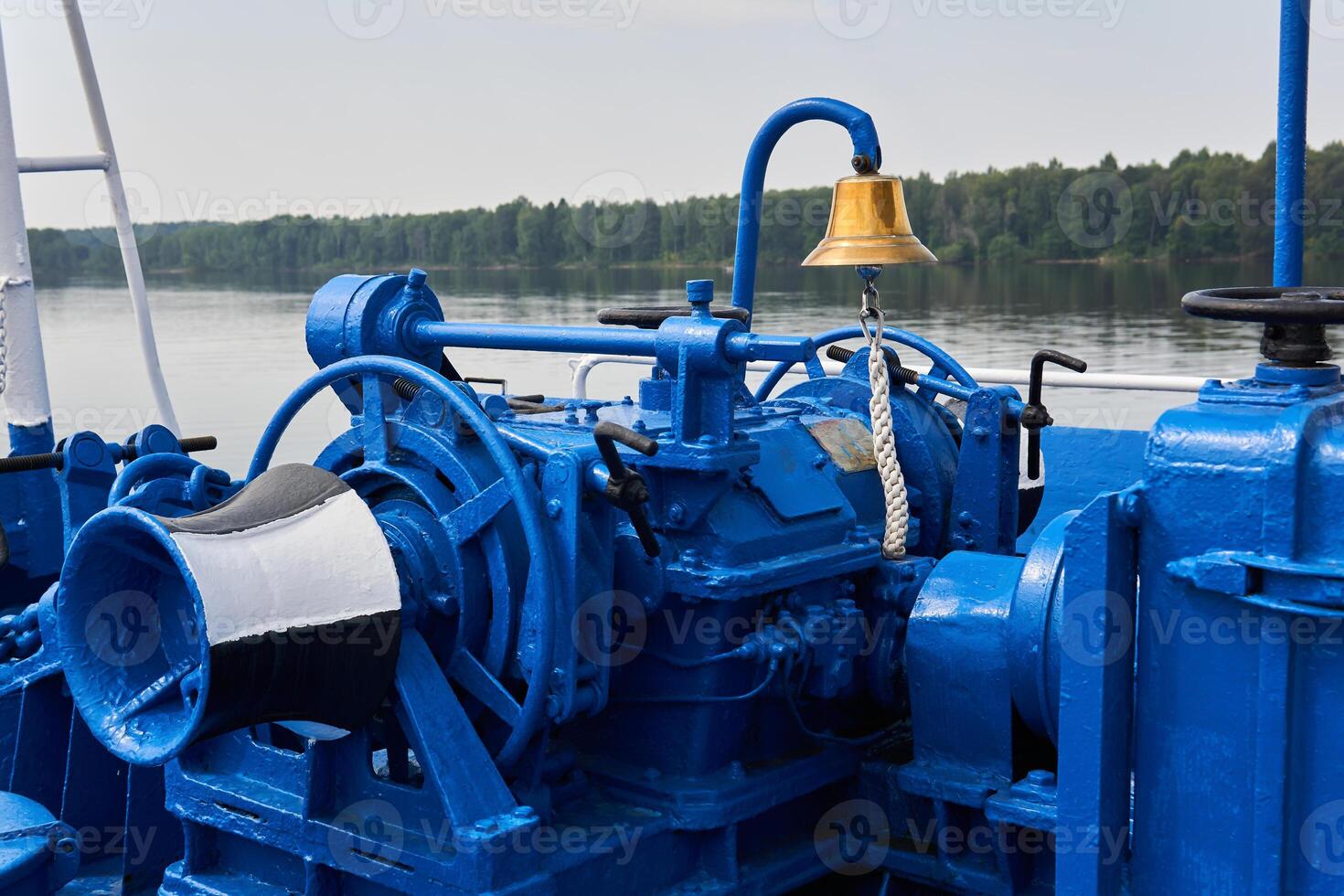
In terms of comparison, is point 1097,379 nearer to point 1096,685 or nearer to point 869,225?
point 869,225

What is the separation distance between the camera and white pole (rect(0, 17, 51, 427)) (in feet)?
19.4

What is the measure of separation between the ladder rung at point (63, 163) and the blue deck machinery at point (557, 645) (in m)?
3.04

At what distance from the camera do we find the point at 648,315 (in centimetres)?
377

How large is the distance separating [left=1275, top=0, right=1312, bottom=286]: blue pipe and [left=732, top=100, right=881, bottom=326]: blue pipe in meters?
1.62

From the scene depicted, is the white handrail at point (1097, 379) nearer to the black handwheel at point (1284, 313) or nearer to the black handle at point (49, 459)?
the black handle at point (49, 459)

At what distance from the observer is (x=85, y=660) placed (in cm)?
306

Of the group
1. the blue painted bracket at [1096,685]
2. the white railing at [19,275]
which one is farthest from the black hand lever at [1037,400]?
the white railing at [19,275]

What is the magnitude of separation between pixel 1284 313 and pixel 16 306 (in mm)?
5338

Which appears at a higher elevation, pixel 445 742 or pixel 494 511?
pixel 494 511

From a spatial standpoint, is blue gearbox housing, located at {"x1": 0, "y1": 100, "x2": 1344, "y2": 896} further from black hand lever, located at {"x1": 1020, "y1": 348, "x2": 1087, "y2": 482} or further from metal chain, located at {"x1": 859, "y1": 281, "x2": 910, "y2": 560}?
black hand lever, located at {"x1": 1020, "y1": 348, "x2": 1087, "y2": 482}

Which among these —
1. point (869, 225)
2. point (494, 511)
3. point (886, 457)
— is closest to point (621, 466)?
point (494, 511)

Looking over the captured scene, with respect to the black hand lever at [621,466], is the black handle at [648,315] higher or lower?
higher

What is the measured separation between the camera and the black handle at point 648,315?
3.72 m

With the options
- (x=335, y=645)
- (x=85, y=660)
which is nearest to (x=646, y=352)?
(x=335, y=645)
